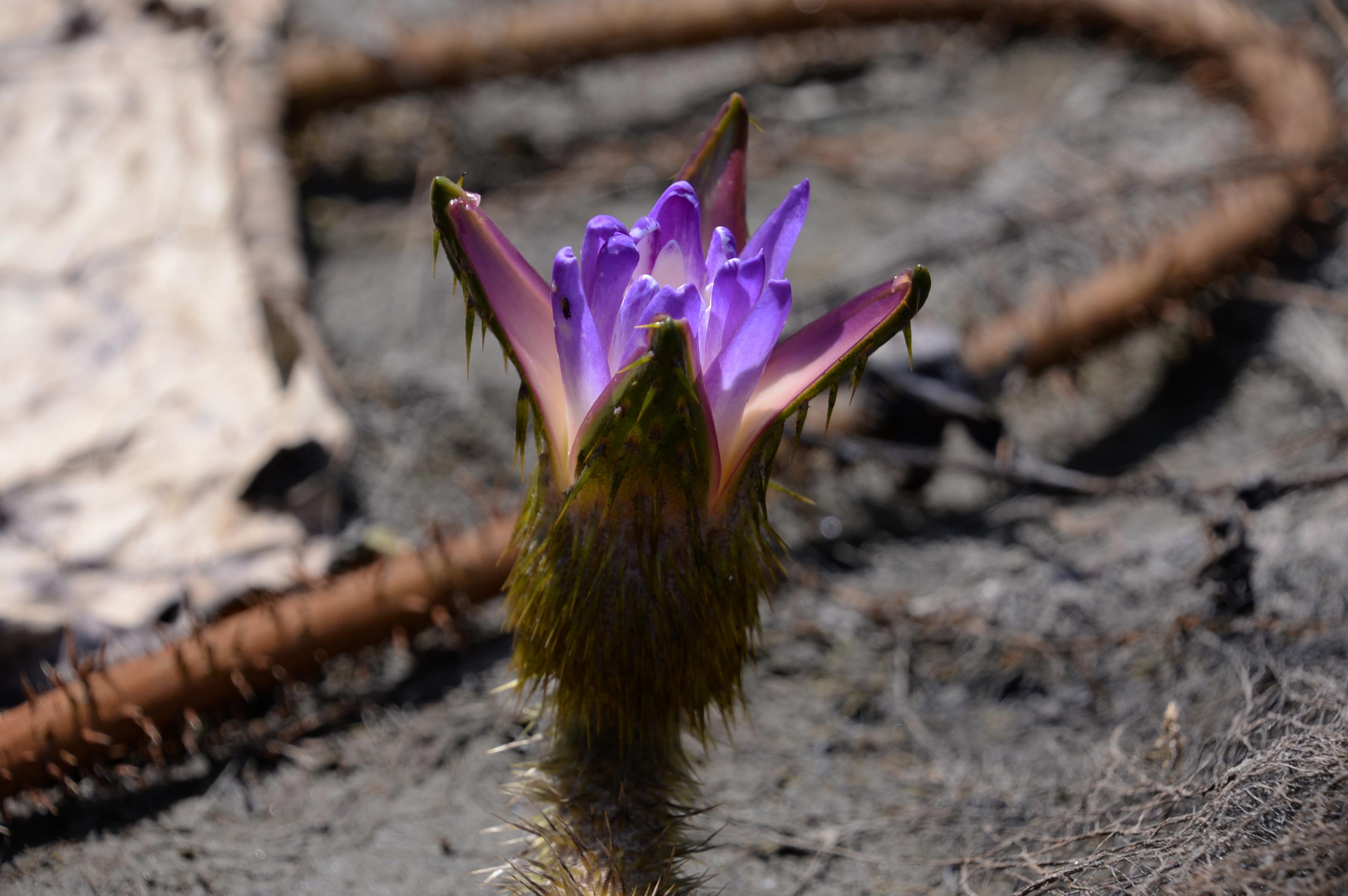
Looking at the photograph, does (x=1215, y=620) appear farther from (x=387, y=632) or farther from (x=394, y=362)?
(x=394, y=362)

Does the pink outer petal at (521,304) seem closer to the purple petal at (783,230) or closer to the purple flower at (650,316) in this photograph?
the purple flower at (650,316)

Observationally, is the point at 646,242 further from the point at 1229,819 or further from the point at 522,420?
the point at 1229,819

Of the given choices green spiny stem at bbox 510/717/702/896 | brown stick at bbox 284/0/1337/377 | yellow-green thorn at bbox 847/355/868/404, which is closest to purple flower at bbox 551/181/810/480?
yellow-green thorn at bbox 847/355/868/404

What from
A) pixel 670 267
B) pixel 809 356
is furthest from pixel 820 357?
pixel 670 267

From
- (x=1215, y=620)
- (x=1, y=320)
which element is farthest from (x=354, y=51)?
(x=1215, y=620)

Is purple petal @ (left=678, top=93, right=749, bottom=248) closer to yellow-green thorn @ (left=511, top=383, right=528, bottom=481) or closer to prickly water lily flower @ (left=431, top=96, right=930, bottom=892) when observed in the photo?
prickly water lily flower @ (left=431, top=96, right=930, bottom=892)

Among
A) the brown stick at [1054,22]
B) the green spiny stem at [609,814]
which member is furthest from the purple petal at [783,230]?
the brown stick at [1054,22]
